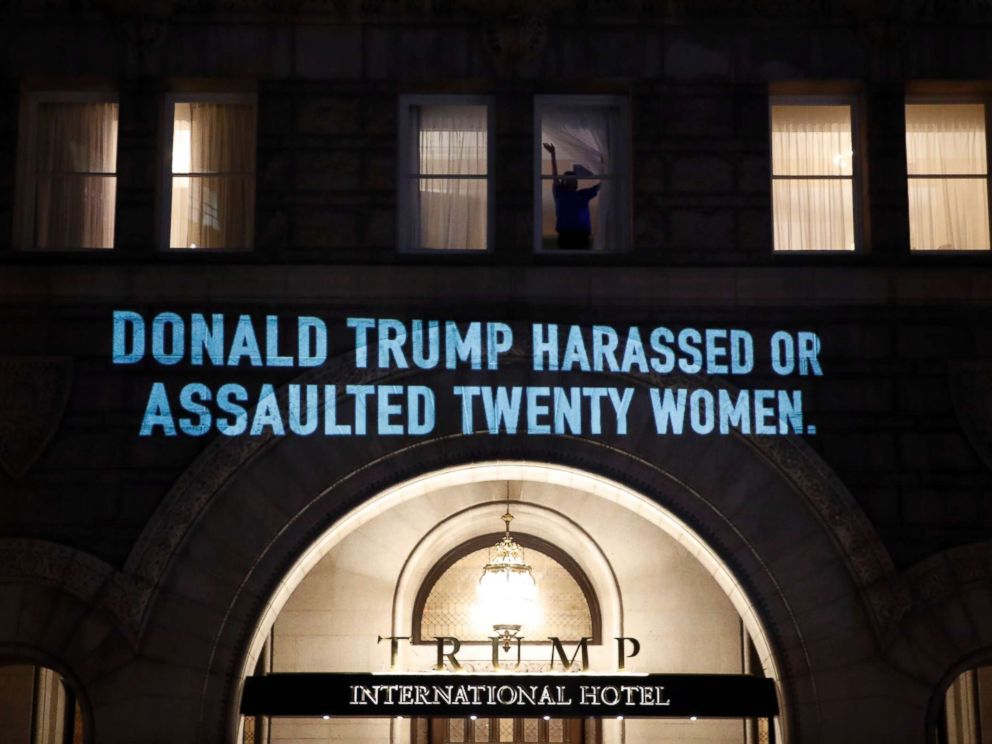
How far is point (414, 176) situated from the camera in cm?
1603

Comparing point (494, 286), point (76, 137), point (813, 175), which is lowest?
point (494, 286)

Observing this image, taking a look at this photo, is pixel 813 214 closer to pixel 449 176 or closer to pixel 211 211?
pixel 449 176

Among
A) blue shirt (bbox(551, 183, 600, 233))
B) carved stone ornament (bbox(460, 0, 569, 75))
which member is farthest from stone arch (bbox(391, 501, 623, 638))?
carved stone ornament (bbox(460, 0, 569, 75))

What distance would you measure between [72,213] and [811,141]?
8.29m

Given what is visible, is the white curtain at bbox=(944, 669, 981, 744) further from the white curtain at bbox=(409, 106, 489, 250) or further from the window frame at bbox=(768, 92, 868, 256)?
the white curtain at bbox=(409, 106, 489, 250)

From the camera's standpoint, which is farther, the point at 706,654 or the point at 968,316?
the point at 706,654

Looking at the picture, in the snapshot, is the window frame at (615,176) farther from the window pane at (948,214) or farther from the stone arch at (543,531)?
the stone arch at (543,531)

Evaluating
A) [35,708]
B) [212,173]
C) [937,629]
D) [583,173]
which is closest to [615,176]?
[583,173]

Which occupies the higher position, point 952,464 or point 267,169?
point 267,169

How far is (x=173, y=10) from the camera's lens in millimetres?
15898

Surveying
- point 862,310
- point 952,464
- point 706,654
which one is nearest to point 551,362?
point 862,310

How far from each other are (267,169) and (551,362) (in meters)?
3.72

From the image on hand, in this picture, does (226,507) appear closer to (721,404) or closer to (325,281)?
(325,281)

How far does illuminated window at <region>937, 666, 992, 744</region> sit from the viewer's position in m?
18.3
